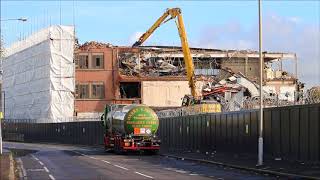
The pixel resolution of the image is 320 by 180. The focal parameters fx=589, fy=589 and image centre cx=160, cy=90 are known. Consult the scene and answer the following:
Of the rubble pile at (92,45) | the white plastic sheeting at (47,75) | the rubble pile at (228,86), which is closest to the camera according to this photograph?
the rubble pile at (228,86)

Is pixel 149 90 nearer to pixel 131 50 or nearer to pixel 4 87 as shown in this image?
pixel 131 50

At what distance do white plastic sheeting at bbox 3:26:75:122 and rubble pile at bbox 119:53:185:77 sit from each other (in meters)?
9.04

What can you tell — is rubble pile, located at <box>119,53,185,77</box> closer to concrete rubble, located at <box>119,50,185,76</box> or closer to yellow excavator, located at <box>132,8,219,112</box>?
concrete rubble, located at <box>119,50,185,76</box>

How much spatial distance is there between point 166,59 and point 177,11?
1954 cm

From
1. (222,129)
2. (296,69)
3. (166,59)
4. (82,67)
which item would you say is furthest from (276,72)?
(222,129)

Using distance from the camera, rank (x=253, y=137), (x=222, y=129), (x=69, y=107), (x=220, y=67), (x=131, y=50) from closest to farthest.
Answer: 1. (x=253, y=137)
2. (x=222, y=129)
3. (x=69, y=107)
4. (x=131, y=50)
5. (x=220, y=67)

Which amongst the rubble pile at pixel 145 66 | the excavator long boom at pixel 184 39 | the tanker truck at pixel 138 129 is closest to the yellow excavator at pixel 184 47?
the excavator long boom at pixel 184 39

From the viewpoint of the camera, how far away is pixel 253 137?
111 feet

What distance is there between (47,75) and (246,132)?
2188 inches

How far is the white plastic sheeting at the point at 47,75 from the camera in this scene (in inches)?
3378

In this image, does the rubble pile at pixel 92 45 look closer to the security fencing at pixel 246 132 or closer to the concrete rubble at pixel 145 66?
the concrete rubble at pixel 145 66

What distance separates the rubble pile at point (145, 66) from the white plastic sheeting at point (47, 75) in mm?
9037

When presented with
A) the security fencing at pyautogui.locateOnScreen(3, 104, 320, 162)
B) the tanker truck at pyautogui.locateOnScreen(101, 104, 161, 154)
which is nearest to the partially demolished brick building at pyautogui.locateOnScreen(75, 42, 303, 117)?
the security fencing at pyautogui.locateOnScreen(3, 104, 320, 162)

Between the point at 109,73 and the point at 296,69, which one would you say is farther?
the point at 296,69
